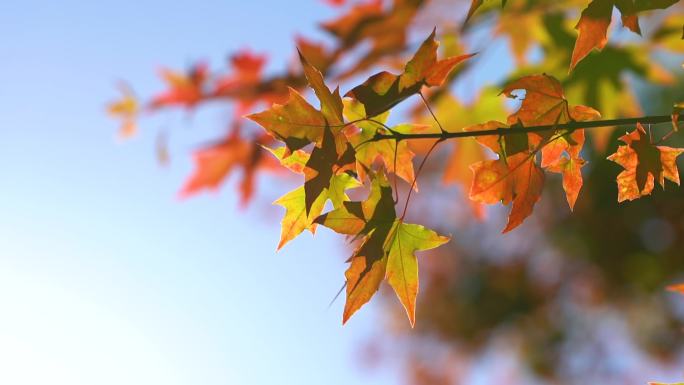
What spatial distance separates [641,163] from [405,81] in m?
0.21

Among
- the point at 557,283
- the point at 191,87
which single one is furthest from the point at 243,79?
the point at 557,283

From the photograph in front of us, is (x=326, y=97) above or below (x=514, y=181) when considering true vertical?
above

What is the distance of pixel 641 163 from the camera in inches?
23.0

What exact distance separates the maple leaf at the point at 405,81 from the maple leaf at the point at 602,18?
97 millimetres

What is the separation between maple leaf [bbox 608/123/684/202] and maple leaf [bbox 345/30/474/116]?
6.3 inches

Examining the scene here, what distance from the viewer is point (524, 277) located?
5.98 metres

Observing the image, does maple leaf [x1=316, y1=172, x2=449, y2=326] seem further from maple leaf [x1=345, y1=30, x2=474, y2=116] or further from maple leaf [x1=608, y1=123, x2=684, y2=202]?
maple leaf [x1=608, y1=123, x2=684, y2=202]

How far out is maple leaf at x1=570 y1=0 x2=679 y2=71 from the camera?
55 cm

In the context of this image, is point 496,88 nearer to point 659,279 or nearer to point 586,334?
point 659,279

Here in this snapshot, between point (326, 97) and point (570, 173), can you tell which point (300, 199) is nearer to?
point (326, 97)

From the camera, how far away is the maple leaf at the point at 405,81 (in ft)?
1.86

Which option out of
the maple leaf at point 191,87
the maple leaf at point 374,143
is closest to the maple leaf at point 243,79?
the maple leaf at point 191,87

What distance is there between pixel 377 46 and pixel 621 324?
5.43 metres

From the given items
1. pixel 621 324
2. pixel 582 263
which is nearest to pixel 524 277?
pixel 582 263
